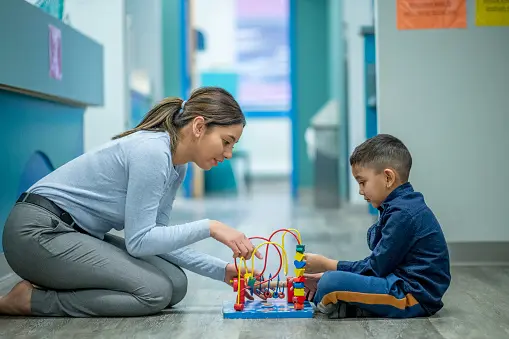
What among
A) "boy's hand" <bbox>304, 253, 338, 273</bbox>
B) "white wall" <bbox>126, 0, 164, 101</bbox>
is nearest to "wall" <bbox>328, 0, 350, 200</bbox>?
"white wall" <bbox>126, 0, 164, 101</bbox>

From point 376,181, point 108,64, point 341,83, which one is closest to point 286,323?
point 376,181

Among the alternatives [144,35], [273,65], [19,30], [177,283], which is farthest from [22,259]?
[273,65]

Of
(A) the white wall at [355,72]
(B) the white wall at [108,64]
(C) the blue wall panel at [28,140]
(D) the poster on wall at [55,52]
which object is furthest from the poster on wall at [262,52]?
(D) the poster on wall at [55,52]

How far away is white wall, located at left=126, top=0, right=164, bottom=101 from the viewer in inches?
183

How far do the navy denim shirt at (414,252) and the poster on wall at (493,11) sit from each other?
46.6 inches

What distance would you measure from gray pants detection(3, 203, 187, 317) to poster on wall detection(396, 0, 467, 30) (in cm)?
148

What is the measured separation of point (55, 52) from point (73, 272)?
124cm

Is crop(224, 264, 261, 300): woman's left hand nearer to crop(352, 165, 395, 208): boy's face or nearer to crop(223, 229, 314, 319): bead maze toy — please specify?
crop(223, 229, 314, 319): bead maze toy

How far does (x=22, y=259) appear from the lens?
6.04ft

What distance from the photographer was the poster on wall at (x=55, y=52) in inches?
107

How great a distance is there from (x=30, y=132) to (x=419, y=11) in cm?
155

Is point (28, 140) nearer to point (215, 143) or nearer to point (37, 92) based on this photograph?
point (37, 92)

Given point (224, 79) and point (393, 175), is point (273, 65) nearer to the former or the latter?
point (224, 79)

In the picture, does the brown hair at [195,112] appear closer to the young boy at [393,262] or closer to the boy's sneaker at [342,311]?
the young boy at [393,262]
